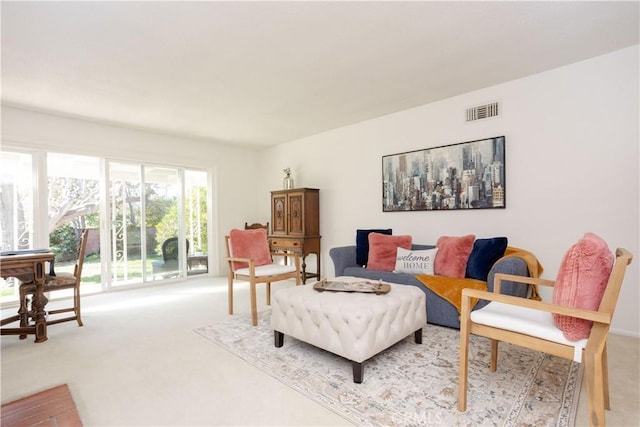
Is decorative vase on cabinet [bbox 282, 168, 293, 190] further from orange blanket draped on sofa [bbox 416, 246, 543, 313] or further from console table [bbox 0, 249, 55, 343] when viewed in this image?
console table [bbox 0, 249, 55, 343]

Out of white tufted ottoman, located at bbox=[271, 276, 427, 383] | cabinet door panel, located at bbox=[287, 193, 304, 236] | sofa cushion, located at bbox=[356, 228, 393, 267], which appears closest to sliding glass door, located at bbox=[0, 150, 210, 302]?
cabinet door panel, located at bbox=[287, 193, 304, 236]

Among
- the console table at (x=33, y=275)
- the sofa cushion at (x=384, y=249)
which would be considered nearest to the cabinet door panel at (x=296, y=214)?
the sofa cushion at (x=384, y=249)

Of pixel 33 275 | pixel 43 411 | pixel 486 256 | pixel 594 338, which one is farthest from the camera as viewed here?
pixel 486 256

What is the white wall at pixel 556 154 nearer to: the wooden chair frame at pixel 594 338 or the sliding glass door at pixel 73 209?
the wooden chair frame at pixel 594 338

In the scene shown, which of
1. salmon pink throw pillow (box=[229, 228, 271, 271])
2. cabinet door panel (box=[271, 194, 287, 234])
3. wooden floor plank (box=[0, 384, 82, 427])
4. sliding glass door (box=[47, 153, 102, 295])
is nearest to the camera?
wooden floor plank (box=[0, 384, 82, 427])

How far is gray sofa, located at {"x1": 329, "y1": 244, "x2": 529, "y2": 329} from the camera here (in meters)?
2.43

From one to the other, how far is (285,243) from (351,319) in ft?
10.5

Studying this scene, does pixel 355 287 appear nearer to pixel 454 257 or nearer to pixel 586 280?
pixel 454 257

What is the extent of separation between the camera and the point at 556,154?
2916 millimetres

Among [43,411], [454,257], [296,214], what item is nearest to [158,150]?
[296,214]

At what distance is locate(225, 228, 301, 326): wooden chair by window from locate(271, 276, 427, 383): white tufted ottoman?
0.76 metres

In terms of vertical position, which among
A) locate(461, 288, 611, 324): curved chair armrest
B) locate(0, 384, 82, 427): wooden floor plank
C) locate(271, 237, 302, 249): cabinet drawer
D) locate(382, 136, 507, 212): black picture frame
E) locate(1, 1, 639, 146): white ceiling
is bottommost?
locate(0, 384, 82, 427): wooden floor plank

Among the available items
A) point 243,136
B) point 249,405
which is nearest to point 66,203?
point 243,136

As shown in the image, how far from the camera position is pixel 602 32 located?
2.35 metres
